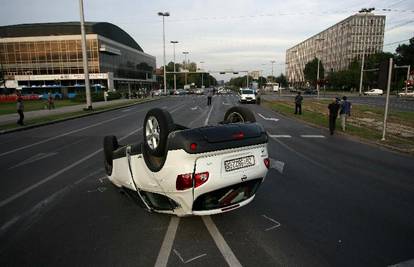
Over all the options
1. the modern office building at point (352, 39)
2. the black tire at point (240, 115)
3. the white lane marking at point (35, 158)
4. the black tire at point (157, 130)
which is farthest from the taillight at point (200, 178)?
the modern office building at point (352, 39)

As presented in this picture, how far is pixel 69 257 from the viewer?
3.45 metres

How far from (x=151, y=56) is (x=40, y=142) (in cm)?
12330

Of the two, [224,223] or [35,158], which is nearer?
[224,223]

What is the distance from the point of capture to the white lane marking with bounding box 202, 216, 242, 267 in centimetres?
334

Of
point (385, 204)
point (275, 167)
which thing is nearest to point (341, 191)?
point (385, 204)

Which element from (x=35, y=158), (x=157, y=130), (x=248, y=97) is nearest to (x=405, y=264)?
(x=157, y=130)

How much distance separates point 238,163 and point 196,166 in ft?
2.04

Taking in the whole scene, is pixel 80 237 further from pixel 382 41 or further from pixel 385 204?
pixel 382 41

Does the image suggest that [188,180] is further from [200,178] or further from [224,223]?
[224,223]

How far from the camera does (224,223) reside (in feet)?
14.1

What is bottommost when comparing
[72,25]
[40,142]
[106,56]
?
[40,142]

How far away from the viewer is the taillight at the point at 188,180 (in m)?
3.47

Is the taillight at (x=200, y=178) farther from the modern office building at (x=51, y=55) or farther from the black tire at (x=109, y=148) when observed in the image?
the modern office building at (x=51, y=55)

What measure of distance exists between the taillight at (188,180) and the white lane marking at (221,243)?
85 cm
